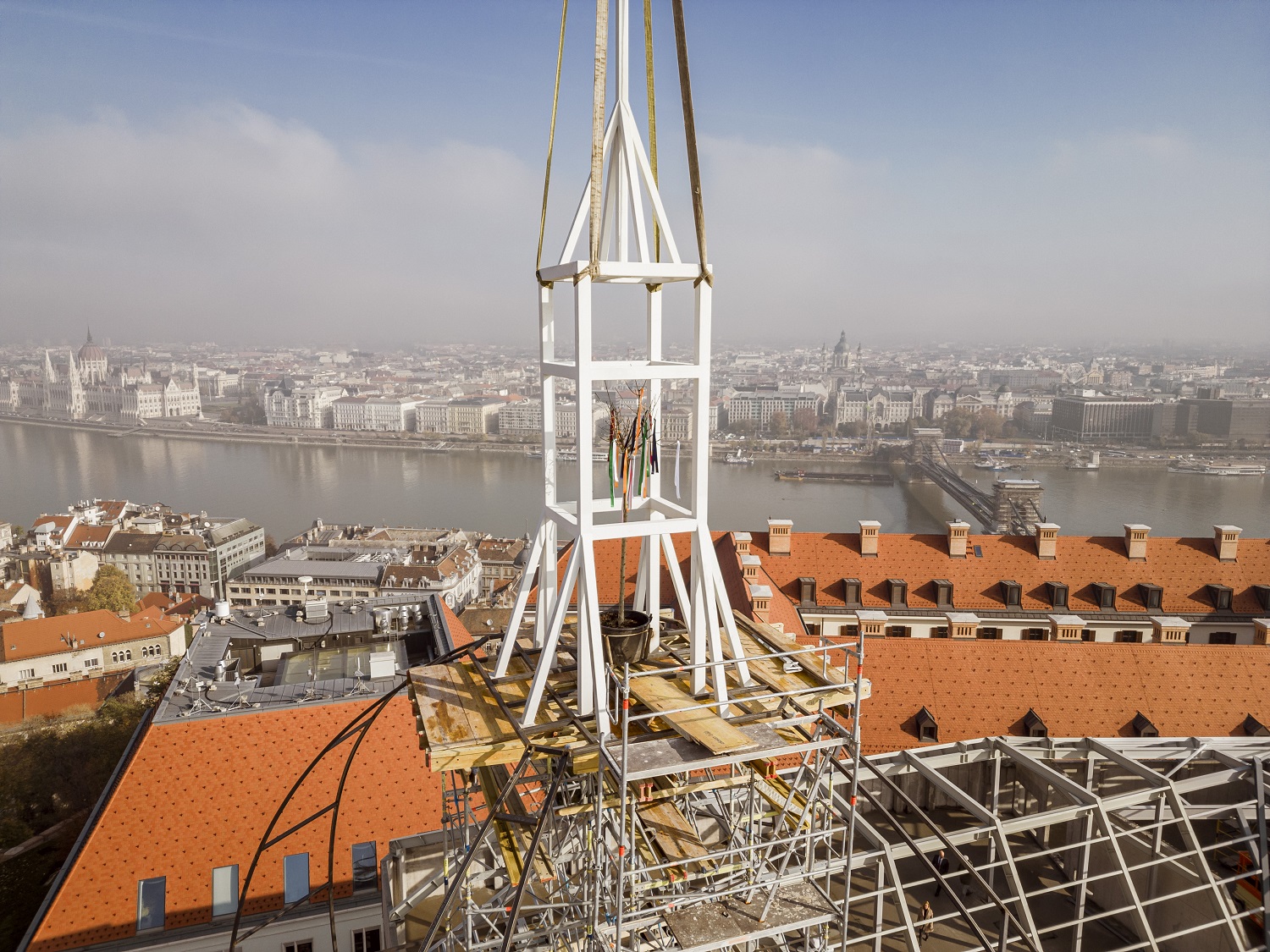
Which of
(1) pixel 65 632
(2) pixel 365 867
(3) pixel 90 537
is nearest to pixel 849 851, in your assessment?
(2) pixel 365 867

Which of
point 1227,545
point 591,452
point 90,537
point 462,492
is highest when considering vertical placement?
point 591,452

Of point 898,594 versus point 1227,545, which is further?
point 1227,545

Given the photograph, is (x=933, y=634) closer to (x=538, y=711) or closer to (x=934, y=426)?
(x=538, y=711)

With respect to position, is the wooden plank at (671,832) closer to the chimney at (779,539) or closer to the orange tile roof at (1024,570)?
the orange tile roof at (1024,570)

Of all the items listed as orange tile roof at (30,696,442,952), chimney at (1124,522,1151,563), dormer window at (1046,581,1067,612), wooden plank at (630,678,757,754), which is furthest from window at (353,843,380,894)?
chimney at (1124,522,1151,563)

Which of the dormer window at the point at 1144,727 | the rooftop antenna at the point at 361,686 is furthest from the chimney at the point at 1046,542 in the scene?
the rooftop antenna at the point at 361,686

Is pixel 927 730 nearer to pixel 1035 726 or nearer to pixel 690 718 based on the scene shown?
pixel 1035 726

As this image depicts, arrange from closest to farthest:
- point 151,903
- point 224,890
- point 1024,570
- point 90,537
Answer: point 151,903, point 224,890, point 1024,570, point 90,537
